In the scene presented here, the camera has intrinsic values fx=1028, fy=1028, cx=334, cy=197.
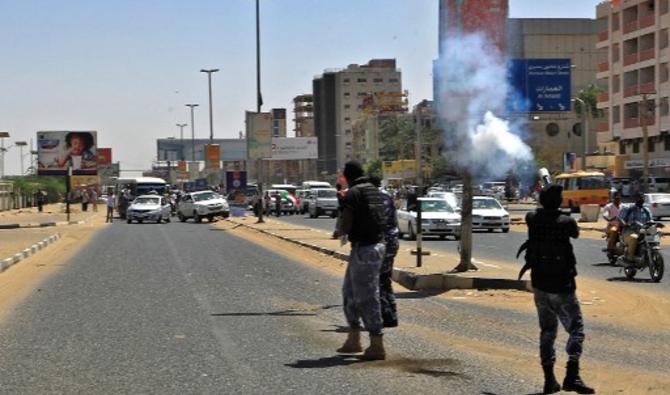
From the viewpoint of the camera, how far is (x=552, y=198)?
8000mm

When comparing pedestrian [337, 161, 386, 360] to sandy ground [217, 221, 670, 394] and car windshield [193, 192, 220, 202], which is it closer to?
sandy ground [217, 221, 670, 394]

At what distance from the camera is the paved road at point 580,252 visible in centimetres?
1834

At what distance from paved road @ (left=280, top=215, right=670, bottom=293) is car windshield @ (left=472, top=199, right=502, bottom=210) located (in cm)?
137

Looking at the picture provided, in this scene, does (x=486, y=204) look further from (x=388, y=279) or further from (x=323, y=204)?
(x=388, y=279)

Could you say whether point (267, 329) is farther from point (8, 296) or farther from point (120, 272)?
point (120, 272)

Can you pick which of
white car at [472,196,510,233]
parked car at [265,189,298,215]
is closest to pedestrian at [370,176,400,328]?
white car at [472,196,510,233]

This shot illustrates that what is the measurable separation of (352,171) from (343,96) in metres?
178

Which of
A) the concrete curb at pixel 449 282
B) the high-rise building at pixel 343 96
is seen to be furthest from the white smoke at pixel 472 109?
the high-rise building at pixel 343 96

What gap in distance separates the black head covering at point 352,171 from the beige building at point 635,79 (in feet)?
211

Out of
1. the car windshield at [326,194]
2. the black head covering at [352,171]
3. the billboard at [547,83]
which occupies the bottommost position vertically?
the car windshield at [326,194]

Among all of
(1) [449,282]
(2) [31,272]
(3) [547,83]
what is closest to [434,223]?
(3) [547,83]

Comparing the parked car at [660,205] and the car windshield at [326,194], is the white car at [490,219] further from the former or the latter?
the car windshield at [326,194]

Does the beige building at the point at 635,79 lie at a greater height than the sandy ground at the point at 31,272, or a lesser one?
greater

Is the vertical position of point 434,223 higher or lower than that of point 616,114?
lower
